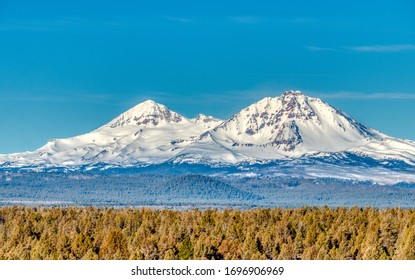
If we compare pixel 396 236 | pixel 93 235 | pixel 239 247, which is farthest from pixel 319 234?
pixel 93 235

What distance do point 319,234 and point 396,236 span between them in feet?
42.2

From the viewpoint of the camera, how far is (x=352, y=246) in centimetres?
17700

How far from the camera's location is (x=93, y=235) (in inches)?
7756

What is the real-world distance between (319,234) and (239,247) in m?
25.8
